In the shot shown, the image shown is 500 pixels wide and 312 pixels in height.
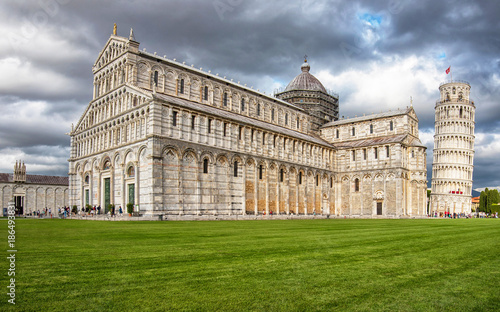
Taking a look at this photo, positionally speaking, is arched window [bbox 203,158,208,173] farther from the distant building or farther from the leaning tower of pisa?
the leaning tower of pisa

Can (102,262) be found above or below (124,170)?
below

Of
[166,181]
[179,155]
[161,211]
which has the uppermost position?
[179,155]

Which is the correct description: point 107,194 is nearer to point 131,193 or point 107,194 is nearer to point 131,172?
point 131,193

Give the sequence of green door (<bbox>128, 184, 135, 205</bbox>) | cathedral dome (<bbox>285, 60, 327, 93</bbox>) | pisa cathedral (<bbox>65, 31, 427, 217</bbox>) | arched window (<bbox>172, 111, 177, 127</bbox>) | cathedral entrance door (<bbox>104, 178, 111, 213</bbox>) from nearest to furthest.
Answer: pisa cathedral (<bbox>65, 31, 427, 217</bbox>) → arched window (<bbox>172, 111, 177, 127</bbox>) → green door (<bbox>128, 184, 135, 205</bbox>) → cathedral entrance door (<bbox>104, 178, 111, 213</bbox>) → cathedral dome (<bbox>285, 60, 327, 93</bbox>)

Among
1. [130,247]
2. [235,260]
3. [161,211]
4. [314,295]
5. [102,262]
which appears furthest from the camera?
[161,211]

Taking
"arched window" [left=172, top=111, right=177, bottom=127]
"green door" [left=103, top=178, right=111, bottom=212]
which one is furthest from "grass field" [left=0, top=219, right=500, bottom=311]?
"green door" [left=103, top=178, right=111, bottom=212]

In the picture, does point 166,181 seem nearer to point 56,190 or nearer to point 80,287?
point 80,287

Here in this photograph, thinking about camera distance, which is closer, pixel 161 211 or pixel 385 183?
pixel 161 211

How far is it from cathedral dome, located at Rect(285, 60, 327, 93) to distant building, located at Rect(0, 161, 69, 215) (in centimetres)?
4888

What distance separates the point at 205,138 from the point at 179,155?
14.4 ft

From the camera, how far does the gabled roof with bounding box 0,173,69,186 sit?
66375mm

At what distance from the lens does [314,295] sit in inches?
265

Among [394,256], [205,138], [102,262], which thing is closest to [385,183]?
[205,138]

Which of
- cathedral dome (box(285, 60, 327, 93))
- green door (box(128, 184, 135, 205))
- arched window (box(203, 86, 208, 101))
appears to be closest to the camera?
green door (box(128, 184, 135, 205))
